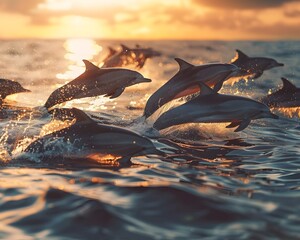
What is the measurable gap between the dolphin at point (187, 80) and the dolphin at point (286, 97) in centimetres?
369

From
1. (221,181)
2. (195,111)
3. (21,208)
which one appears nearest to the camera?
(21,208)

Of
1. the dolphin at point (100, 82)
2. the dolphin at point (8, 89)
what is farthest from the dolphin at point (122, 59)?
the dolphin at point (100, 82)

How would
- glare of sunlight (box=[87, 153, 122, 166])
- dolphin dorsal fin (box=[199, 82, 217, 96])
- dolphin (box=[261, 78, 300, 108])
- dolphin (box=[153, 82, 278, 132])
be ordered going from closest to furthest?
glare of sunlight (box=[87, 153, 122, 166]) < dolphin dorsal fin (box=[199, 82, 217, 96]) < dolphin (box=[153, 82, 278, 132]) < dolphin (box=[261, 78, 300, 108])

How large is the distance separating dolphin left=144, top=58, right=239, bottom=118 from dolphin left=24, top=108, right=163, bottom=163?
313cm

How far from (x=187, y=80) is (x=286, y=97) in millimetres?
4637

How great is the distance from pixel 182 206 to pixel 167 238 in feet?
3.23

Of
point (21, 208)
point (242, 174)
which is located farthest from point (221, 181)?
point (21, 208)

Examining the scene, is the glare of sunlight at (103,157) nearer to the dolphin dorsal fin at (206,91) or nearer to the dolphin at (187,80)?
the dolphin dorsal fin at (206,91)

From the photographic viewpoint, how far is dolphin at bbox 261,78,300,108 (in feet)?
47.9

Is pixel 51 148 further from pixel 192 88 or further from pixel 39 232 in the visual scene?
pixel 192 88

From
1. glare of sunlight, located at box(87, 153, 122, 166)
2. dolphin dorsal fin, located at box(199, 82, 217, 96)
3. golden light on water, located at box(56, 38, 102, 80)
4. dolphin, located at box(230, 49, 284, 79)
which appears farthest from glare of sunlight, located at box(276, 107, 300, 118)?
golden light on water, located at box(56, 38, 102, 80)

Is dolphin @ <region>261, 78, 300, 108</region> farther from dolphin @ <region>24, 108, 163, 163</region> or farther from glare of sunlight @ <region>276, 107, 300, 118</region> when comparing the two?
dolphin @ <region>24, 108, 163, 163</region>

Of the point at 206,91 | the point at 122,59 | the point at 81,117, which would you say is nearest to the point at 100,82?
the point at 206,91

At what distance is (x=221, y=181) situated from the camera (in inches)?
282
